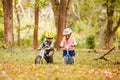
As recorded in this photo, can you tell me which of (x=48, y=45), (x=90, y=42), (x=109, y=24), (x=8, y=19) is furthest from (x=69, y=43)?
(x=90, y=42)

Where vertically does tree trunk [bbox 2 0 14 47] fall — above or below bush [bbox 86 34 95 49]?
above

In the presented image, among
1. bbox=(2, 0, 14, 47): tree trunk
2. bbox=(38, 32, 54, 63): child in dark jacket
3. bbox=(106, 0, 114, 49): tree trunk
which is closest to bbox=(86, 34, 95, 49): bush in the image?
bbox=(106, 0, 114, 49): tree trunk

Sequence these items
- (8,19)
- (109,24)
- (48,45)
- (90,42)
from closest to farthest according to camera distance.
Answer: (48,45) → (8,19) → (109,24) → (90,42)

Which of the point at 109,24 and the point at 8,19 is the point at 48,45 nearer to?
the point at 8,19

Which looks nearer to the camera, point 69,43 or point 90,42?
point 69,43

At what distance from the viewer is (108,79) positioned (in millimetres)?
10094

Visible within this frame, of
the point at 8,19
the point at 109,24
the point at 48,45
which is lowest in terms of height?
the point at 109,24

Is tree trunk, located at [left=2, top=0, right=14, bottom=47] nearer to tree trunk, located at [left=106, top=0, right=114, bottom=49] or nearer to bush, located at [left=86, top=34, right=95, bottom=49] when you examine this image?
tree trunk, located at [left=106, top=0, right=114, bottom=49]

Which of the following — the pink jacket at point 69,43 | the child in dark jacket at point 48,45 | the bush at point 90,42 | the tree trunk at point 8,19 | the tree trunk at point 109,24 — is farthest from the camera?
the bush at point 90,42

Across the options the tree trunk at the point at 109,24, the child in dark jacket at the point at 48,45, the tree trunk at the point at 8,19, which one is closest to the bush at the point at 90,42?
the tree trunk at the point at 109,24

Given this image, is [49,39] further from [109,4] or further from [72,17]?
[72,17]

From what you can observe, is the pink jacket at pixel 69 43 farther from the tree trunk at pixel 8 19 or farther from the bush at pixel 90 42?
the bush at pixel 90 42

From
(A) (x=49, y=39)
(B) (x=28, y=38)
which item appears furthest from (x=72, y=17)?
(A) (x=49, y=39)

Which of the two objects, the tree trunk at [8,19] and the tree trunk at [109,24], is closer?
the tree trunk at [8,19]
